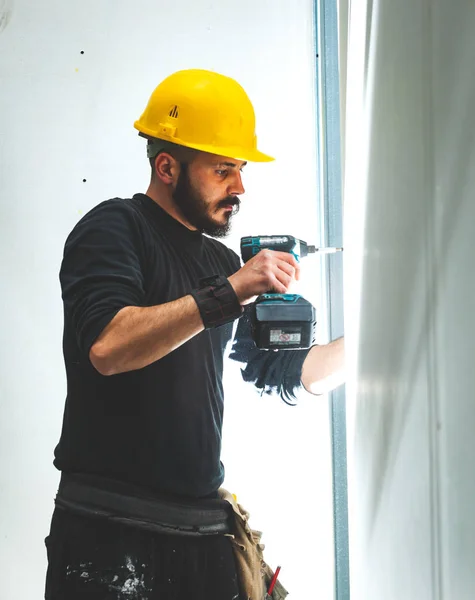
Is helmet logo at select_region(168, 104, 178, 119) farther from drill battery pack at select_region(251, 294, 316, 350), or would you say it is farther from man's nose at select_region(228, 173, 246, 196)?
drill battery pack at select_region(251, 294, 316, 350)

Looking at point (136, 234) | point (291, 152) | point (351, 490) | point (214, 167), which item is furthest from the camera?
point (291, 152)

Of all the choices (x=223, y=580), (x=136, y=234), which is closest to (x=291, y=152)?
(x=136, y=234)

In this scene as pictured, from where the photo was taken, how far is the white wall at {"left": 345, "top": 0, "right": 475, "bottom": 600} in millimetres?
557

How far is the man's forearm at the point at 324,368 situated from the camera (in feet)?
6.04

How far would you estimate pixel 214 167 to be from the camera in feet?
5.89

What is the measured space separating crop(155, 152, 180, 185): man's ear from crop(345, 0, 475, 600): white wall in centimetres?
71

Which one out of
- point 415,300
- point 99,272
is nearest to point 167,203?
point 99,272

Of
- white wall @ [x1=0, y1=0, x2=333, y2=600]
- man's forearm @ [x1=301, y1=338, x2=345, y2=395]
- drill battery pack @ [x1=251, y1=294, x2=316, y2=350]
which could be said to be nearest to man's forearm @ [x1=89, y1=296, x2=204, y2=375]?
drill battery pack @ [x1=251, y1=294, x2=316, y2=350]

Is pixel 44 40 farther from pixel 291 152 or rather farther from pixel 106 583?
pixel 106 583

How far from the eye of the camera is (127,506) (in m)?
1.56

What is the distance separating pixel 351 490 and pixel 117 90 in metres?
1.63

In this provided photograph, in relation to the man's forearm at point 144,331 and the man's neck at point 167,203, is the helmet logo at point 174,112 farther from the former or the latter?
the man's forearm at point 144,331

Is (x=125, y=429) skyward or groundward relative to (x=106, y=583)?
skyward

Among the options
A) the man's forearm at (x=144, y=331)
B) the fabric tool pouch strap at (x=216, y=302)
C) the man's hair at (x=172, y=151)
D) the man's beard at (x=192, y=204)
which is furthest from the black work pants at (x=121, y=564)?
the man's hair at (x=172, y=151)
